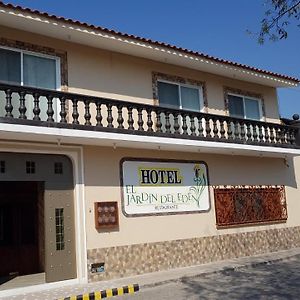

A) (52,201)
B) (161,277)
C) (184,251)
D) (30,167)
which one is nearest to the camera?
(30,167)

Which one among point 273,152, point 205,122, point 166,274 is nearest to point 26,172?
point 166,274

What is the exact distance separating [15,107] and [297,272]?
8.11m

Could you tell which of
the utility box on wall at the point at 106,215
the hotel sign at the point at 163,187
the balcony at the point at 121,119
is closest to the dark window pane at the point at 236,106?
the balcony at the point at 121,119

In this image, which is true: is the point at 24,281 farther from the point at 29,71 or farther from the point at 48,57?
the point at 48,57

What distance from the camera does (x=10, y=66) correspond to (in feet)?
34.5

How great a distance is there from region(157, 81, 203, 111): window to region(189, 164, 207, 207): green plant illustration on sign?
199 cm

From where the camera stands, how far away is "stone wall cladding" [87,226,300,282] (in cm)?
1124

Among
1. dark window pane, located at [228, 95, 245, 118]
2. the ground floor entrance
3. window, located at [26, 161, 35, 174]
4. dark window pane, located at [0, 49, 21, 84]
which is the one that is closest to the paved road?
the ground floor entrance

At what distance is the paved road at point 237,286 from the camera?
28.9ft

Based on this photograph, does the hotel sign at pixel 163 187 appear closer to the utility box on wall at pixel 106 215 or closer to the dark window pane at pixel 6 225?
the utility box on wall at pixel 106 215

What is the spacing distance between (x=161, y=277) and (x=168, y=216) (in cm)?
210

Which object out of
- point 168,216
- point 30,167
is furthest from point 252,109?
point 30,167

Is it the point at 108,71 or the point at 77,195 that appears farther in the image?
the point at 108,71

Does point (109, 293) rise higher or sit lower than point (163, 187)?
lower
